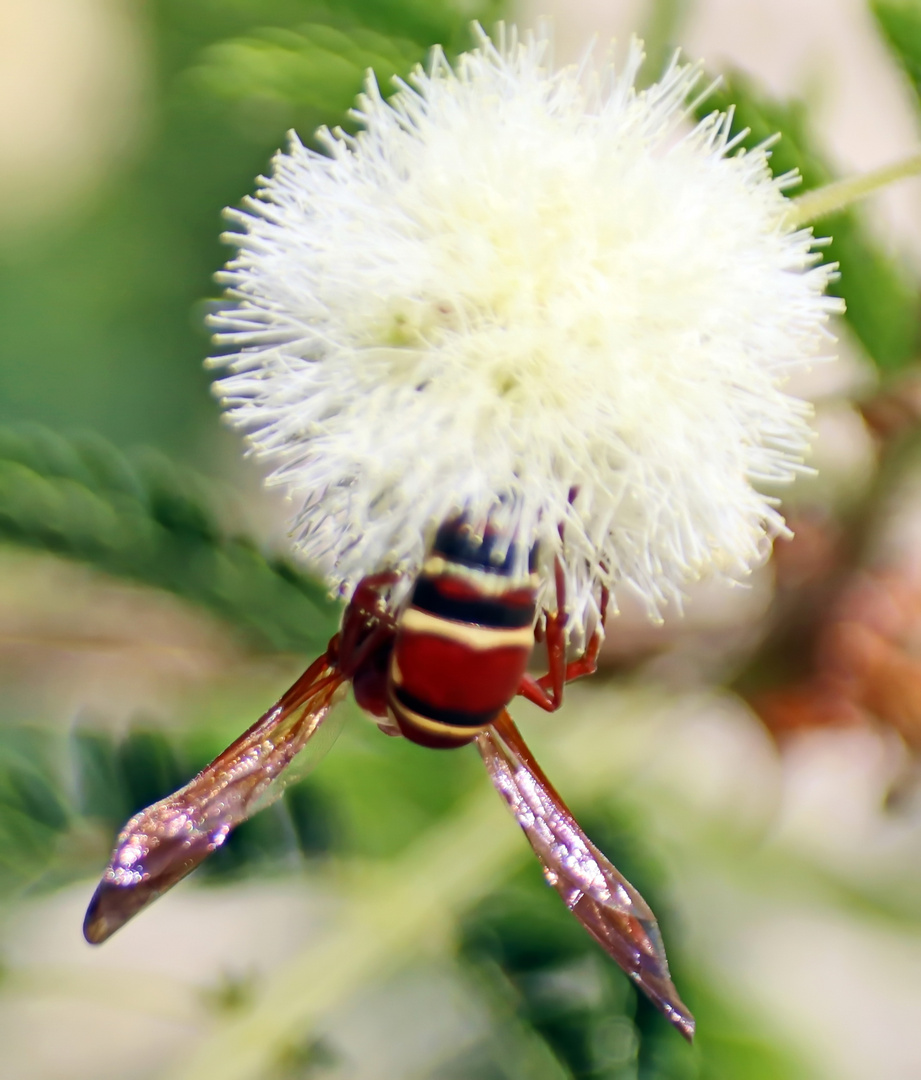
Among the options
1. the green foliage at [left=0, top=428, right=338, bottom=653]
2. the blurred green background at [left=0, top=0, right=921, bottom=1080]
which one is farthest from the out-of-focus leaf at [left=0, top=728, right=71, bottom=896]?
the green foliage at [left=0, top=428, right=338, bottom=653]

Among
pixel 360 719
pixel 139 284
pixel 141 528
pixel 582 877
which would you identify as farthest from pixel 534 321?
pixel 139 284

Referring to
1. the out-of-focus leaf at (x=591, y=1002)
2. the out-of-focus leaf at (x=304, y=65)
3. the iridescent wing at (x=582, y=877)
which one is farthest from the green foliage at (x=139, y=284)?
the iridescent wing at (x=582, y=877)

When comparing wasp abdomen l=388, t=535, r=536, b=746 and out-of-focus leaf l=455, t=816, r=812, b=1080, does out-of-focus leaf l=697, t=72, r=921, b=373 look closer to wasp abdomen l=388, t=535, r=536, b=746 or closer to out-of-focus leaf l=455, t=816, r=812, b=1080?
wasp abdomen l=388, t=535, r=536, b=746

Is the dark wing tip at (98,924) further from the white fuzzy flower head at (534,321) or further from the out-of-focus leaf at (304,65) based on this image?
the out-of-focus leaf at (304,65)

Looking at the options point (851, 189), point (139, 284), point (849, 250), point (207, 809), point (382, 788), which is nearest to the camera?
point (851, 189)

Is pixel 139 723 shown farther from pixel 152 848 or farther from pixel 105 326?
pixel 105 326

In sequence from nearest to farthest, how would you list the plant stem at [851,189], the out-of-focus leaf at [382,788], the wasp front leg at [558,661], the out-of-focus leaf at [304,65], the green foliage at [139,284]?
the plant stem at [851,189] → the wasp front leg at [558,661] → the out-of-focus leaf at [304,65] → the out-of-focus leaf at [382,788] → the green foliage at [139,284]

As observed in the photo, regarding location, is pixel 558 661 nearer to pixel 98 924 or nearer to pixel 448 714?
pixel 448 714
